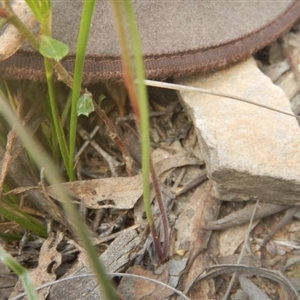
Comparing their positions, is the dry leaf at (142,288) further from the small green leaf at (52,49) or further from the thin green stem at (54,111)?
the small green leaf at (52,49)

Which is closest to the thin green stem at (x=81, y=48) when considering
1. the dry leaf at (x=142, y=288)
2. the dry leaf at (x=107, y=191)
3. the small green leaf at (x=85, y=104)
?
the small green leaf at (x=85, y=104)

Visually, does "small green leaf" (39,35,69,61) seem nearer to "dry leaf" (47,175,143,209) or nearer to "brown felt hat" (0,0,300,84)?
"brown felt hat" (0,0,300,84)

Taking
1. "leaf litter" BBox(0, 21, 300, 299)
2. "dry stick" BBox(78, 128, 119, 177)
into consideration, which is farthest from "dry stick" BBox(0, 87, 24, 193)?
"dry stick" BBox(78, 128, 119, 177)

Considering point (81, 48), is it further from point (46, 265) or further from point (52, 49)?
point (46, 265)

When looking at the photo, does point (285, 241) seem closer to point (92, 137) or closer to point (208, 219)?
point (208, 219)

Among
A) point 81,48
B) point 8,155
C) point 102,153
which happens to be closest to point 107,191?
point 102,153

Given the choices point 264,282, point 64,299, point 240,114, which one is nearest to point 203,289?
point 264,282
